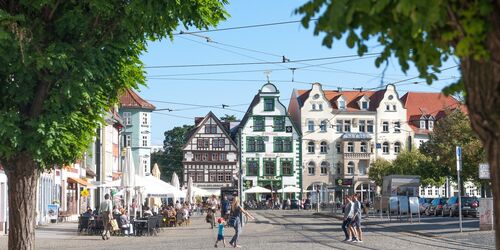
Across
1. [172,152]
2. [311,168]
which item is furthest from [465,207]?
[172,152]

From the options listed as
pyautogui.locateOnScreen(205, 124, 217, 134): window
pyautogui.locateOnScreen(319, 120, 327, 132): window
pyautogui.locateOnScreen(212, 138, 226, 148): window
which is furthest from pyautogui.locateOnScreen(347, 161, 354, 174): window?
pyautogui.locateOnScreen(205, 124, 217, 134): window

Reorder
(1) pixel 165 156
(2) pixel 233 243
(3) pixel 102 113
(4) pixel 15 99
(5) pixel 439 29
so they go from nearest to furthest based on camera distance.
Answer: (5) pixel 439 29
(4) pixel 15 99
(3) pixel 102 113
(2) pixel 233 243
(1) pixel 165 156

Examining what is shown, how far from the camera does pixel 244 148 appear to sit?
Result: 339 ft

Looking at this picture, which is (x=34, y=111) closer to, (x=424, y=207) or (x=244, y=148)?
(x=424, y=207)

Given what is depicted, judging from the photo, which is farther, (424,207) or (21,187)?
(424,207)

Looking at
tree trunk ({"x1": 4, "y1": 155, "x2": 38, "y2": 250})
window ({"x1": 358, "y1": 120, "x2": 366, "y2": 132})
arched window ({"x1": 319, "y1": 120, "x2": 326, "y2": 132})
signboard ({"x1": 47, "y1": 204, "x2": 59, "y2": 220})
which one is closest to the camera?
tree trunk ({"x1": 4, "y1": 155, "x2": 38, "y2": 250})

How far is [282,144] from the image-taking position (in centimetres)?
10344

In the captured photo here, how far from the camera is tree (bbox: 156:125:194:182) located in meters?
139

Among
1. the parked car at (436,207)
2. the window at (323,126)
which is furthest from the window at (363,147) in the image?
the parked car at (436,207)

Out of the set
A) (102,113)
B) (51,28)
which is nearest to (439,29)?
(51,28)

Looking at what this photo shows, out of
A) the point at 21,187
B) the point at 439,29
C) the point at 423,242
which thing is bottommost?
the point at 423,242

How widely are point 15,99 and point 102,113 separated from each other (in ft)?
6.73

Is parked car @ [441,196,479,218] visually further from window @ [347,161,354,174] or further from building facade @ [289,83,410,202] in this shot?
window @ [347,161,354,174]

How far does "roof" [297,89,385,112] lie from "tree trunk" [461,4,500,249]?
324 ft
